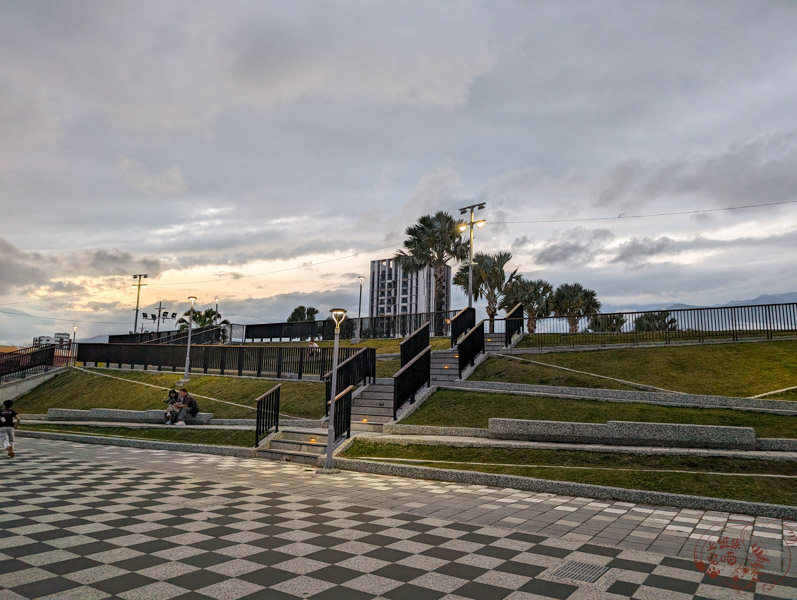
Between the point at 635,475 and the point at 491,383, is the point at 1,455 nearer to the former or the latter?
the point at 491,383

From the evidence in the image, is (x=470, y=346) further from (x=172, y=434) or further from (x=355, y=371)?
(x=172, y=434)

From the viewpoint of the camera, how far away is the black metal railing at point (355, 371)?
15.2 m

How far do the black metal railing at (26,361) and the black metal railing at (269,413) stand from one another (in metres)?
24.7

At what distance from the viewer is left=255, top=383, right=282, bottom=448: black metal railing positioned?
13.5 metres

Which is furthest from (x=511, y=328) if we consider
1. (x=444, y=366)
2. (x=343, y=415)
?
(x=343, y=415)

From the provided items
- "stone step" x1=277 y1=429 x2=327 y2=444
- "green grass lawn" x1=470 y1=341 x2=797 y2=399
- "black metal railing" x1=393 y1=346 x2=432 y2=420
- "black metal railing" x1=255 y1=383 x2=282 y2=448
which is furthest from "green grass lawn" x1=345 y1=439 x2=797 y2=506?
"green grass lawn" x1=470 y1=341 x2=797 y2=399

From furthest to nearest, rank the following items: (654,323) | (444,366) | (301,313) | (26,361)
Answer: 1. (301,313)
2. (26,361)
3. (654,323)
4. (444,366)

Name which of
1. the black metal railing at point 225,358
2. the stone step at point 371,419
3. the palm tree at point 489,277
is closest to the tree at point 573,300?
the palm tree at point 489,277

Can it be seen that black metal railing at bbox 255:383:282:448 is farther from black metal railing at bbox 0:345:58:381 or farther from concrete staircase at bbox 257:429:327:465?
black metal railing at bbox 0:345:58:381

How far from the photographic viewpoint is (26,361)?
29.8m

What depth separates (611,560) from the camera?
496 centimetres

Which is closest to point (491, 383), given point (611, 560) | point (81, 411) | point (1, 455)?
point (611, 560)

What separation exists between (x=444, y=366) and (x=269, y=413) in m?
7.97

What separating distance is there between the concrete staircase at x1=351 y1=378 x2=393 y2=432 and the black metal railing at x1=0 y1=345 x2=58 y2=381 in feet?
83.8
